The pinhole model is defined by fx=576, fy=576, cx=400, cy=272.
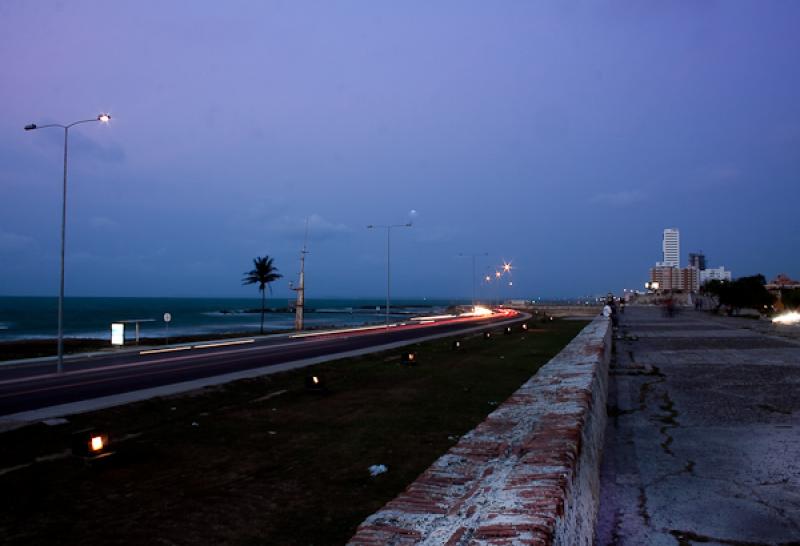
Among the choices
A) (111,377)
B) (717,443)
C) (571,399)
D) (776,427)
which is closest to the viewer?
(571,399)

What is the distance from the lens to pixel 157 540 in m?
4.97

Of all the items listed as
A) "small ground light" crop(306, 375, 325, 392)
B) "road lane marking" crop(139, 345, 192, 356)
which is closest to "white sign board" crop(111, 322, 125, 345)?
"road lane marking" crop(139, 345, 192, 356)

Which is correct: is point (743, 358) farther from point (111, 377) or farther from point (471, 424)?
point (111, 377)

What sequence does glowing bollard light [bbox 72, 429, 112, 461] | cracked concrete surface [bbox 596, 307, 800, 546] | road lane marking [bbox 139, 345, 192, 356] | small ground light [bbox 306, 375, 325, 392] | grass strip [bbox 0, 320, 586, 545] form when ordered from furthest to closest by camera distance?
1. road lane marking [bbox 139, 345, 192, 356]
2. small ground light [bbox 306, 375, 325, 392]
3. glowing bollard light [bbox 72, 429, 112, 461]
4. cracked concrete surface [bbox 596, 307, 800, 546]
5. grass strip [bbox 0, 320, 586, 545]

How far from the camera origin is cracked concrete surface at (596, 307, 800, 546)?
543cm

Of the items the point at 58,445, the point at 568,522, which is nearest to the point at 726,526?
the point at 568,522

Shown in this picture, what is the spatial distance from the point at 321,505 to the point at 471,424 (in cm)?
451

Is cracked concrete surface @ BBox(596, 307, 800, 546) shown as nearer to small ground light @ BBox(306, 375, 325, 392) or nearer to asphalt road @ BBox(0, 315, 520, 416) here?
small ground light @ BBox(306, 375, 325, 392)

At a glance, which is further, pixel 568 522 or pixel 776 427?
pixel 776 427

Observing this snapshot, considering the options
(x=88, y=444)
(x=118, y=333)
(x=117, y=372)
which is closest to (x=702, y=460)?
(x=88, y=444)

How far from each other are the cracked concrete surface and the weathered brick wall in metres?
0.70

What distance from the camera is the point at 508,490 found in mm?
3754

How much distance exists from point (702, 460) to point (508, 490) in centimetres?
526

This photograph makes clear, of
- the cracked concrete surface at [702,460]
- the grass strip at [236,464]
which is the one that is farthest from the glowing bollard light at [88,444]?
the cracked concrete surface at [702,460]
